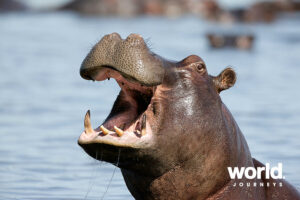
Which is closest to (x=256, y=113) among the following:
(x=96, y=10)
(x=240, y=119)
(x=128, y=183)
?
(x=240, y=119)

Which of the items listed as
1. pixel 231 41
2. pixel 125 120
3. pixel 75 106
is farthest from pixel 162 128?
pixel 231 41

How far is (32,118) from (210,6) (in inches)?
1324

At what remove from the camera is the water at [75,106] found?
8.52 meters

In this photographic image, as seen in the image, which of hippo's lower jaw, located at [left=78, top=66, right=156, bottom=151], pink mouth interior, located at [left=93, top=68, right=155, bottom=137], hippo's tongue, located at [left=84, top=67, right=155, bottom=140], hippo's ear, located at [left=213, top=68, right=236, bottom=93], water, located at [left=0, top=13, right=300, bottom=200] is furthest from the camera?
Answer: water, located at [left=0, top=13, right=300, bottom=200]

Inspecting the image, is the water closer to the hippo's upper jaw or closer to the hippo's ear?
the hippo's upper jaw

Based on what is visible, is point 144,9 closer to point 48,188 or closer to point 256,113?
point 256,113

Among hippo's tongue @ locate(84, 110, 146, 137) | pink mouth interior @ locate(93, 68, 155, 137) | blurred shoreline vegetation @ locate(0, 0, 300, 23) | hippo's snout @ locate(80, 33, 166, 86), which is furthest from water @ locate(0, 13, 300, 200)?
blurred shoreline vegetation @ locate(0, 0, 300, 23)

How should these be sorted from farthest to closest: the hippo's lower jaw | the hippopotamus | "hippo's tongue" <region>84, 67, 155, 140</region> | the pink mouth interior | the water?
the hippopotamus → the water → the pink mouth interior → "hippo's tongue" <region>84, 67, 155, 140</region> → the hippo's lower jaw

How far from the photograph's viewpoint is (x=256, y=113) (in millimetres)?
13086

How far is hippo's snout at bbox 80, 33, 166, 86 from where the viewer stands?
5156 millimetres

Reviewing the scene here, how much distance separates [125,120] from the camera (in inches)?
216

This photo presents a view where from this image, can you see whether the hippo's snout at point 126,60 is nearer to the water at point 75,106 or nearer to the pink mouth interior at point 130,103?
the pink mouth interior at point 130,103

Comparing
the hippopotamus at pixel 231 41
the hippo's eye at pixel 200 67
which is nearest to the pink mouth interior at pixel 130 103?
the hippo's eye at pixel 200 67

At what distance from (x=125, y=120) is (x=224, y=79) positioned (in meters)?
0.88
